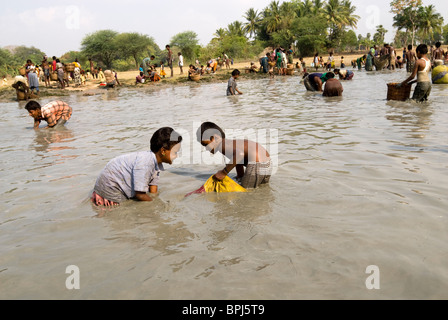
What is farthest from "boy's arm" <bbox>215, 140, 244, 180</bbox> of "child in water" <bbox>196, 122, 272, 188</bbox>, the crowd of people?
the crowd of people

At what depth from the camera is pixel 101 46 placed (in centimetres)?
4044

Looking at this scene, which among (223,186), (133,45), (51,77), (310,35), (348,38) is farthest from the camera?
(348,38)

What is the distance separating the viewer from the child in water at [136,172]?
11.9ft

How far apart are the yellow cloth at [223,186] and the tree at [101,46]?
41380 millimetres

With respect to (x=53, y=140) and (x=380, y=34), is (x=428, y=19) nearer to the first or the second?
(x=380, y=34)

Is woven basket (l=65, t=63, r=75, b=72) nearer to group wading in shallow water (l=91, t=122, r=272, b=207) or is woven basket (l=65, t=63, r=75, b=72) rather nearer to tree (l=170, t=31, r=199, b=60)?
group wading in shallow water (l=91, t=122, r=272, b=207)

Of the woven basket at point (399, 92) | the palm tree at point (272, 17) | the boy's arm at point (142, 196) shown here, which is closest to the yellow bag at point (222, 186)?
the boy's arm at point (142, 196)

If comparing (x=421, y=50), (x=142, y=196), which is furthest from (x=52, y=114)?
(x=421, y=50)

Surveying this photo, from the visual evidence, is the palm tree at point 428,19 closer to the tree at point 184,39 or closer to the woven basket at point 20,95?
the tree at point 184,39

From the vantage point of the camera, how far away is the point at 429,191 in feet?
12.0

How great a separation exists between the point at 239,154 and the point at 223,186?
0.44 m

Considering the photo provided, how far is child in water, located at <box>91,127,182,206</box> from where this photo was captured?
363 centimetres

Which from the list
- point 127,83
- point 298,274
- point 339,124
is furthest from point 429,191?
point 127,83

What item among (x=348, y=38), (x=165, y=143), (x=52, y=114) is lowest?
(x=165, y=143)
